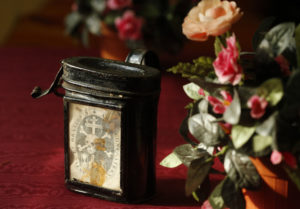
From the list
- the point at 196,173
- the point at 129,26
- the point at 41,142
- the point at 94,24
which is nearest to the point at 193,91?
the point at 196,173

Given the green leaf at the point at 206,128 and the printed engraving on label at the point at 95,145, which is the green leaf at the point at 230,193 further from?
the printed engraving on label at the point at 95,145

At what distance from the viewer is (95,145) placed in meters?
1.11

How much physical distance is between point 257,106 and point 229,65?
0.26 feet

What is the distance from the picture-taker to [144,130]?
1.09 meters

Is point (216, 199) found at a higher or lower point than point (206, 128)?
lower

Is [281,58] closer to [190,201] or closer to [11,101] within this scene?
[190,201]

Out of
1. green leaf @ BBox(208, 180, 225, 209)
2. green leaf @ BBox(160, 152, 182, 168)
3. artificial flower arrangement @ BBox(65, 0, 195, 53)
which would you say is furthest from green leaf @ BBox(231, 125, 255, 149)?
artificial flower arrangement @ BBox(65, 0, 195, 53)

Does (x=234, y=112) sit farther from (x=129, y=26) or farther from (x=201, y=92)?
(x=129, y=26)

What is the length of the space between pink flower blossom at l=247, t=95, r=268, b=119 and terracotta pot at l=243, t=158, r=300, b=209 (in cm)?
12

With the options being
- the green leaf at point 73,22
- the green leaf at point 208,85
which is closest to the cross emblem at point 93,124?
the green leaf at point 208,85

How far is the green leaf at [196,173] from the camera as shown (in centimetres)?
95

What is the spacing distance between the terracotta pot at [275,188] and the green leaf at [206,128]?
3.4 inches

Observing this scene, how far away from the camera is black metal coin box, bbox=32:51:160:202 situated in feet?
3.46

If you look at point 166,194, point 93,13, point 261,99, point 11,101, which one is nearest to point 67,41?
point 93,13
